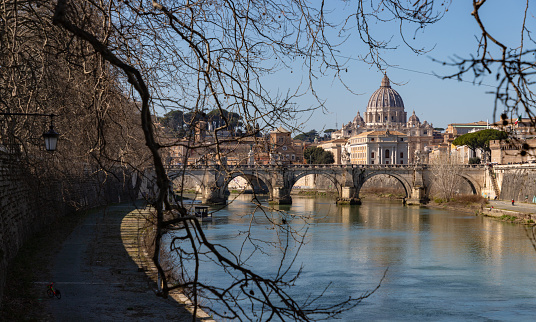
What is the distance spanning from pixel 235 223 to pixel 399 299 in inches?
644

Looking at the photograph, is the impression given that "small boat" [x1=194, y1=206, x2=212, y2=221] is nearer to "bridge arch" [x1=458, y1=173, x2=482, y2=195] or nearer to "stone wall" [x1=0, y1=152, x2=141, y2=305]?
"stone wall" [x1=0, y1=152, x2=141, y2=305]

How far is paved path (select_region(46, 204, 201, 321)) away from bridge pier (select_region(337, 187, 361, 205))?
104 ft

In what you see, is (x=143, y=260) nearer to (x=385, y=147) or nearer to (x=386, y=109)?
(x=385, y=147)

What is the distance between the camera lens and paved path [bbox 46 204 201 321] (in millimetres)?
7938

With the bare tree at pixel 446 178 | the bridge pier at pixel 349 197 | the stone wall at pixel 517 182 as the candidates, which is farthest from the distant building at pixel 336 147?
the stone wall at pixel 517 182

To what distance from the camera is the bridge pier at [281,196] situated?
1742 inches

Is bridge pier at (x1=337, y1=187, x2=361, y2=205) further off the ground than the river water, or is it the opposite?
bridge pier at (x1=337, y1=187, x2=361, y2=205)

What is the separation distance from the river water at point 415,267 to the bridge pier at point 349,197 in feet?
51.2

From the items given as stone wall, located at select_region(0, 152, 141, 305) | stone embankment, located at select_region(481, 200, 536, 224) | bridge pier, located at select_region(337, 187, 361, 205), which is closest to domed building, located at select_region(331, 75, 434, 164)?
bridge pier, located at select_region(337, 187, 361, 205)

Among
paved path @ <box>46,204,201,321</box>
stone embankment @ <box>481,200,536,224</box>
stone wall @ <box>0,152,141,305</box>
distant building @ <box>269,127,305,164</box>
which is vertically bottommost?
paved path @ <box>46,204,201,321</box>

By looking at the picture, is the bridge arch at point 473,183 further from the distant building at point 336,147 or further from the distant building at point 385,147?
the distant building at point 336,147

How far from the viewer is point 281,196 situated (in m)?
45.7

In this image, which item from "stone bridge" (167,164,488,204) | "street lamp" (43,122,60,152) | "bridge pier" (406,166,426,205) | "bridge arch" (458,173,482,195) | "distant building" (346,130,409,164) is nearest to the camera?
"street lamp" (43,122,60,152)

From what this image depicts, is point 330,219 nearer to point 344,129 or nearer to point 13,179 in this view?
point 13,179
